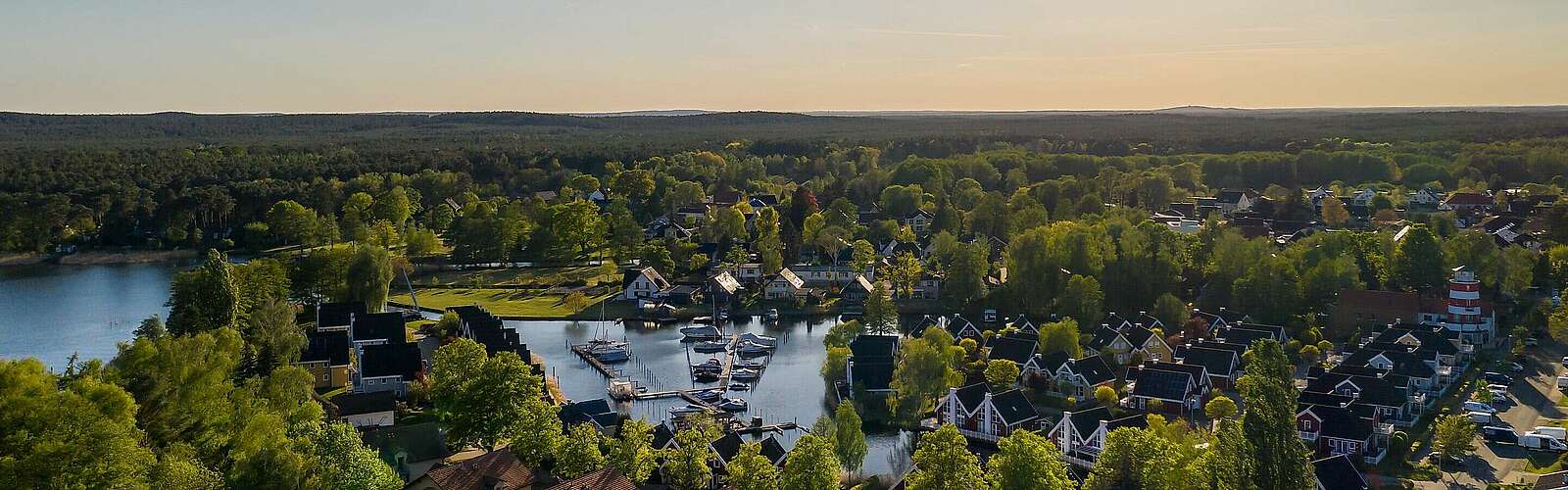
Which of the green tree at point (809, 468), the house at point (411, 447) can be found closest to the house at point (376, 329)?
the house at point (411, 447)

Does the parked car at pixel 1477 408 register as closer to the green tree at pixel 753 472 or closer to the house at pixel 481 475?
the green tree at pixel 753 472

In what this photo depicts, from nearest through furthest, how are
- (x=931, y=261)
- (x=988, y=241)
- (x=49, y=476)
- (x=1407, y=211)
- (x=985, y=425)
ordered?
(x=49, y=476) < (x=985, y=425) < (x=931, y=261) < (x=988, y=241) < (x=1407, y=211)

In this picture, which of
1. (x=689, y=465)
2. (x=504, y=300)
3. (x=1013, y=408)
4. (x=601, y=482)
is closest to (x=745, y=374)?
(x=1013, y=408)

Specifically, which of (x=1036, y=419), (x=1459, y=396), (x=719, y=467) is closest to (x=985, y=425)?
(x=1036, y=419)

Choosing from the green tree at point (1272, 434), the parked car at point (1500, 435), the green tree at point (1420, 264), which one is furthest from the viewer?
the green tree at point (1420, 264)

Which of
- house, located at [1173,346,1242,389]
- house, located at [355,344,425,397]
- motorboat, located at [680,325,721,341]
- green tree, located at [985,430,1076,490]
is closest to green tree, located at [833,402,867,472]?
green tree, located at [985,430,1076,490]

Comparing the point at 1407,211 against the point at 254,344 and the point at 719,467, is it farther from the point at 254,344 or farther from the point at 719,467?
the point at 254,344
